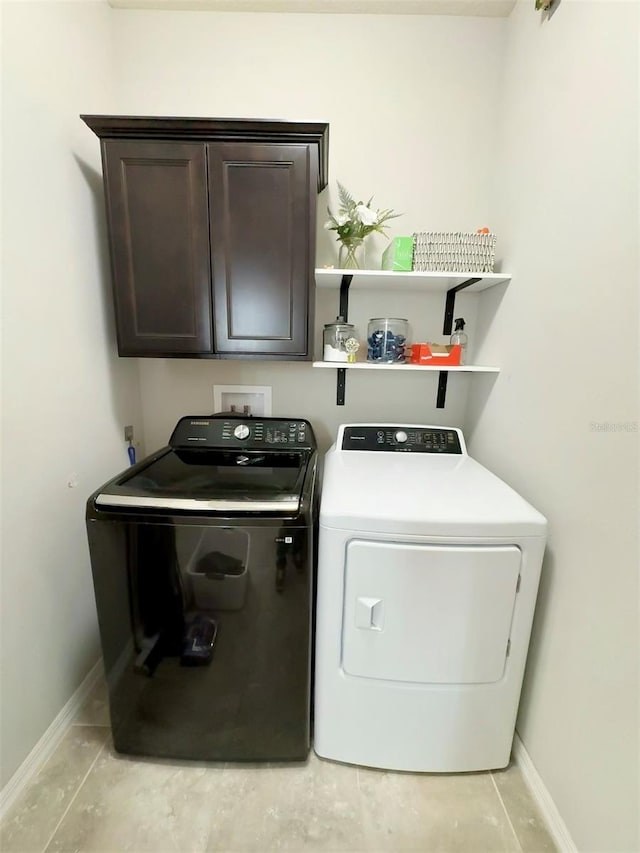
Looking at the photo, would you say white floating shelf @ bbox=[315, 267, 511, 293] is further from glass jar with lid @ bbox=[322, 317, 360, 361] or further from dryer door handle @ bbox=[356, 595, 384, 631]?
dryer door handle @ bbox=[356, 595, 384, 631]

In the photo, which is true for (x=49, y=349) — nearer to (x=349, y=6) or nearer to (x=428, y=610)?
(x=428, y=610)

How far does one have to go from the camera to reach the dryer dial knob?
1629mm

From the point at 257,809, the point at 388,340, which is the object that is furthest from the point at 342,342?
the point at 257,809

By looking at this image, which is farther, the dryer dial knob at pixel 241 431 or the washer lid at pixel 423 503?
the dryer dial knob at pixel 241 431

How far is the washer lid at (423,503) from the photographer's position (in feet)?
3.39

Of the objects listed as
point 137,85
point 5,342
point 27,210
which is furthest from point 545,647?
point 137,85

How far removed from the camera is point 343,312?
1763mm

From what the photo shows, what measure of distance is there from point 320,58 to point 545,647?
2.42 meters

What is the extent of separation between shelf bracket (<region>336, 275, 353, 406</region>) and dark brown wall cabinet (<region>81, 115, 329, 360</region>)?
0.29 m

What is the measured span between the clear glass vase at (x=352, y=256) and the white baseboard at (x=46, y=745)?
2.01 m

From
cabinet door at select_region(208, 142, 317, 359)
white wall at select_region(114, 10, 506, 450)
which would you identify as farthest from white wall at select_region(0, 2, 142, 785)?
cabinet door at select_region(208, 142, 317, 359)

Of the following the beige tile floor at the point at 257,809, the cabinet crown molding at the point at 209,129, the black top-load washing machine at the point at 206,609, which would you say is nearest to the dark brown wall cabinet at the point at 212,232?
the cabinet crown molding at the point at 209,129

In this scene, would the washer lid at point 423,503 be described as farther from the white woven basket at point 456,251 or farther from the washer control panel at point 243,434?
the white woven basket at point 456,251

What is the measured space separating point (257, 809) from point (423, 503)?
1.07m
